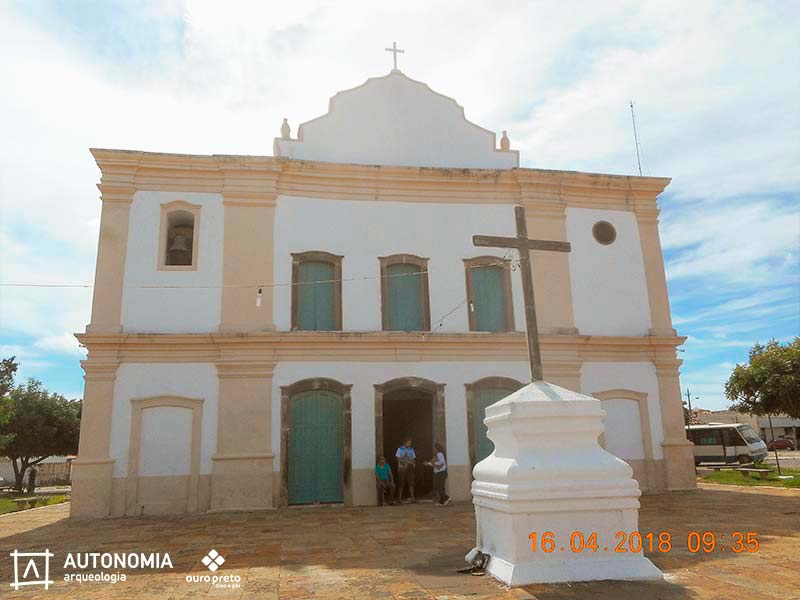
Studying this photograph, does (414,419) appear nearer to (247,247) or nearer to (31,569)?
(247,247)

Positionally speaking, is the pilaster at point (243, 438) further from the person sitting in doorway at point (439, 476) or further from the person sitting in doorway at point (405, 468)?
the person sitting in doorway at point (439, 476)

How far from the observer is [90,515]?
12.2 metres

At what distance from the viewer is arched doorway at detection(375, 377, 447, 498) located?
13922 millimetres

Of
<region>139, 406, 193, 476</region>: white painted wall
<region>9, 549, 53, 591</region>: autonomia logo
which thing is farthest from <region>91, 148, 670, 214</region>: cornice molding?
<region>9, 549, 53, 591</region>: autonomia logo

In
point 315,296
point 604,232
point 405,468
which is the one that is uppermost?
point 604,232

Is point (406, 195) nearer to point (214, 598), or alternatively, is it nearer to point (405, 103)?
point (405, 103)

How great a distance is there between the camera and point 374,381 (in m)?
13.9

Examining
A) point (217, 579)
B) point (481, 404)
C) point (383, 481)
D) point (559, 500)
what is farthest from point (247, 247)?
point (559, 500)

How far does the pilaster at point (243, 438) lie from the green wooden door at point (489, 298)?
5.04 meters

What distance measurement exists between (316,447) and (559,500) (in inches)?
340

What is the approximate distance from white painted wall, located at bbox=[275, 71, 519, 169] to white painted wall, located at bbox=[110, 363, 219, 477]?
569cm

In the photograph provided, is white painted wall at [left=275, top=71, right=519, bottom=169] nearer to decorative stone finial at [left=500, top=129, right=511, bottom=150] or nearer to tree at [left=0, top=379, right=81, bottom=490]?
decorative stone finial at [left=500, top=129, right=511, bottom=150]

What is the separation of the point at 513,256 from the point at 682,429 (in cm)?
597

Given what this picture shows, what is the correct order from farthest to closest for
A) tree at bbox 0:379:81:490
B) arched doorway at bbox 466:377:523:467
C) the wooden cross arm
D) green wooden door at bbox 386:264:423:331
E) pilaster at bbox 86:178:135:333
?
tree at bbox 0:379:81:490
green wooden door at bbox 386:264:423:331
arched doorway at bbox 466:377:523:467
pilaster at bbox 86:178:135:333
the wooden cross arm
